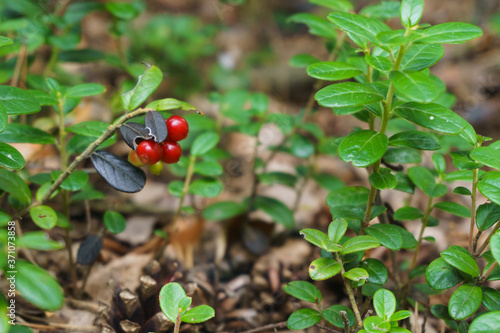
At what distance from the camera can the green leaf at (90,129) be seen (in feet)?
5.27

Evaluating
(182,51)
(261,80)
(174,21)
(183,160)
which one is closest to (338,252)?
(183,160)

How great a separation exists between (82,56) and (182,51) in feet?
4.48

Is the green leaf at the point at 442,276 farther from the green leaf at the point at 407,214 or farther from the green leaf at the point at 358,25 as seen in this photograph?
the green leaf at the point at 358,25

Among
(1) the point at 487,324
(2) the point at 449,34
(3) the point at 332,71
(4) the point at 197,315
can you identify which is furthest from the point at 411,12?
(4) the point at 197,315

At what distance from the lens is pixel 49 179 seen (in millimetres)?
1750

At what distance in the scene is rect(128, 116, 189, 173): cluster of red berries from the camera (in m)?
1.33

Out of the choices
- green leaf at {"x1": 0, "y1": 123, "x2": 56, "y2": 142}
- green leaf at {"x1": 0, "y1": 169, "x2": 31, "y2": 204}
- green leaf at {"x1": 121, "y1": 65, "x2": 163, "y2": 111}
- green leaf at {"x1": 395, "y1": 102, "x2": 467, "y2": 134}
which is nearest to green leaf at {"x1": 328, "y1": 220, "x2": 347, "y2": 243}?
green leaf at {"x1": 395, "y1": 102, "x2": 467, "y2": 134}

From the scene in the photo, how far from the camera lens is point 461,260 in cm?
129

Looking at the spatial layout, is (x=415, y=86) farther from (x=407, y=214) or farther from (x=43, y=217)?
(x=43, y=217)

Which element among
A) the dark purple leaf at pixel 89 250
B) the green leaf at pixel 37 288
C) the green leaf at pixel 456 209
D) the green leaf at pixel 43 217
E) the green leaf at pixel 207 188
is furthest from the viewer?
the green leaf at pixel 207 188

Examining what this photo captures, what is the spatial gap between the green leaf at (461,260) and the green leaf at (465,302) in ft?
0.17

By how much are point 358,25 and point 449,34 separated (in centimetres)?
28

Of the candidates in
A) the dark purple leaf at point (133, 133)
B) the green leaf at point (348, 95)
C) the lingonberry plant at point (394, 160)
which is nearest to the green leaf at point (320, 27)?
the lingonberry plant at point (394, 160)

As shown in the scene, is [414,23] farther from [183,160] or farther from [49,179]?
[49,179]
